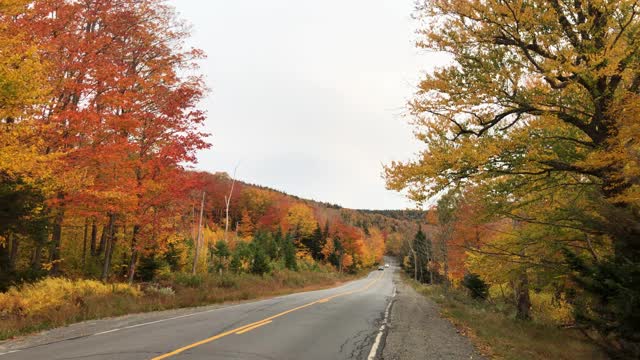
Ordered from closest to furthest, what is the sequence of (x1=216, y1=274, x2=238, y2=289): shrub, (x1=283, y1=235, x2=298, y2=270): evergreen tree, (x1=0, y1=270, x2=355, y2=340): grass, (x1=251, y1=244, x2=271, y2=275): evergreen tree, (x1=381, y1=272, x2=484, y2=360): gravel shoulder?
(x1=381, y1=272, x2=484, y2=360): gravel shoulder
(x1=0, y1=270, x2=355, y2=340): grass
(x1=216, y1=274, x2=238, y2=289): shrub
(x1=251, y1=244, x2=271, y2=275): evergreen tree
(x1=283, y1=235, x2=298, y2=270): evergreen tree

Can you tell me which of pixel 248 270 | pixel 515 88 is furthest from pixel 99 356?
pixel 248 270

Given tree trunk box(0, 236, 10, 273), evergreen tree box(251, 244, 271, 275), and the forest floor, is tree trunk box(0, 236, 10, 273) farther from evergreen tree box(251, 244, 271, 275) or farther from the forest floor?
evergreen tree box(251, 244, 271, 275)

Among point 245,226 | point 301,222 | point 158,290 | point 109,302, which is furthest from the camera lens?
point 301,222

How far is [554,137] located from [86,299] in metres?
15.3

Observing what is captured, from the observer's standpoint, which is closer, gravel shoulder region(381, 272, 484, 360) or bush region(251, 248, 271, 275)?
gravel shoulder region(381, 272, 484, 360)

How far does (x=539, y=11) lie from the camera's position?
9.87 m

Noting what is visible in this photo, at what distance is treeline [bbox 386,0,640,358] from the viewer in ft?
25.3

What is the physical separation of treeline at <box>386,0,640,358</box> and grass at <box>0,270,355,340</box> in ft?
34.3

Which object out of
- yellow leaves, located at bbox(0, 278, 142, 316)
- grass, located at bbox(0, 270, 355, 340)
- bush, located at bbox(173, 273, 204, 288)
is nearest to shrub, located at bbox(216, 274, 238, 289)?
grass, located at bbox(0, 270, 355, 340)

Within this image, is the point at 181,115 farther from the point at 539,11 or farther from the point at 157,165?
the point at 539,11

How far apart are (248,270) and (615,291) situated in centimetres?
3119

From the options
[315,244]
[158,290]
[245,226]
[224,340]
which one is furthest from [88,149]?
[315,244]

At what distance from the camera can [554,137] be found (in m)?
10.0

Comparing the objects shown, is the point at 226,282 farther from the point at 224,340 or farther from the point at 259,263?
the point at 224,340
